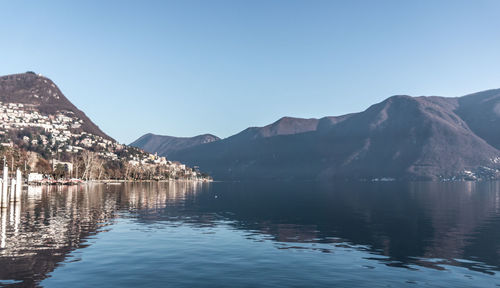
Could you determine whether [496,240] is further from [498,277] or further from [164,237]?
[164,237]

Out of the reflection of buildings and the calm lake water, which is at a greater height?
the reflection of buildings

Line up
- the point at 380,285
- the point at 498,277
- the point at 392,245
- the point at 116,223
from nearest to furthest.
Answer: the point at 380,285
the point at 498,277
the point at 392,245
the point at 116,223

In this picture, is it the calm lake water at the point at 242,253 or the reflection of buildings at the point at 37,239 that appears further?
the reflection of buildings at the point at 37,239

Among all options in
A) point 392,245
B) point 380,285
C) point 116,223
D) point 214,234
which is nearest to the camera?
point 380,285

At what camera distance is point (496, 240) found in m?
46.7

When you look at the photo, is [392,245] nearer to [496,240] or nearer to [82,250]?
[496,240]

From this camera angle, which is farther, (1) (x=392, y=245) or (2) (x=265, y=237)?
(2) (x=265, y=237)

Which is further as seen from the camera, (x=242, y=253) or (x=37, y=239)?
(x=37, y=239)

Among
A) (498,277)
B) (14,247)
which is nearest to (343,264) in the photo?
(498,277)

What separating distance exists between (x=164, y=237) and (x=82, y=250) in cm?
1106

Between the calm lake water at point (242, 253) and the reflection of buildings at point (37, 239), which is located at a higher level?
the reflection of buildings at point (37, 239)

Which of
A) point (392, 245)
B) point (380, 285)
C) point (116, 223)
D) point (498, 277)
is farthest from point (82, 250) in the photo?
point (498, 277)

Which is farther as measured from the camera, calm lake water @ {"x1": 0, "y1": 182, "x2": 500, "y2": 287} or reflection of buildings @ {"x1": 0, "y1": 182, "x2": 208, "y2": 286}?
reflection of buildings @ {"x1": 0, "y1": 182, "x2": 208, "y2": 286}

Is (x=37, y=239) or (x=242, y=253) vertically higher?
(x=37, y=239)
